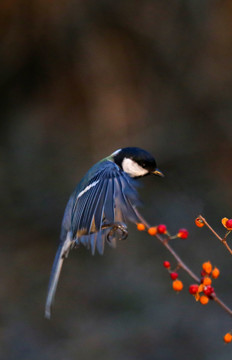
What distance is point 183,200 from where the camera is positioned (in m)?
4.95

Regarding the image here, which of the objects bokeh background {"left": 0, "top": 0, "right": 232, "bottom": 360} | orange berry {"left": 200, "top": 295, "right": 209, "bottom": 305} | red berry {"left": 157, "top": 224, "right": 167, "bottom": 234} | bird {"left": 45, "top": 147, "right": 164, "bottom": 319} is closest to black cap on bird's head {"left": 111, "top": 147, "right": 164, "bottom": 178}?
bird {"left": 45, "top": 147, "right": 164, "bottom": 319}

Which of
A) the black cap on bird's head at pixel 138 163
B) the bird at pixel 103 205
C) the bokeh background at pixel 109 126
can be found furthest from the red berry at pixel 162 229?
the bokeh background at pixel 109 126

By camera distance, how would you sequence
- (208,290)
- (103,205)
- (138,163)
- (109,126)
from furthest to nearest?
(109,126) → (138,163) → (103,205) → (208,290)

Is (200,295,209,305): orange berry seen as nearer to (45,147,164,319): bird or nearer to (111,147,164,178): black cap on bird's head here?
(45,147,164,319): bird

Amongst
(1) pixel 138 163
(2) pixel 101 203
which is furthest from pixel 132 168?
(2) pixel 101 203

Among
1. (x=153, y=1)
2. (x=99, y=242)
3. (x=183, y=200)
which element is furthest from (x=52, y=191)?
(x=99, y=242)

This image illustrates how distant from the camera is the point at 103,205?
1.80 meters

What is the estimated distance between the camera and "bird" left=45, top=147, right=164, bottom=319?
171 cm

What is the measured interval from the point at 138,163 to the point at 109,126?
2987 mm

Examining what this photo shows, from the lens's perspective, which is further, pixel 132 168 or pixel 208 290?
pixel 132 168

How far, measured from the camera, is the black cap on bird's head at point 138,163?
215 cm

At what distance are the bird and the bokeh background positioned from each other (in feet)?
8.26

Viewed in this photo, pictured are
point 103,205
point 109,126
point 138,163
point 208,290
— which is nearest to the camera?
point 208,290

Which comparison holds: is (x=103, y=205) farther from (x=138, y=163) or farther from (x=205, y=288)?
(x=205, y=288)
